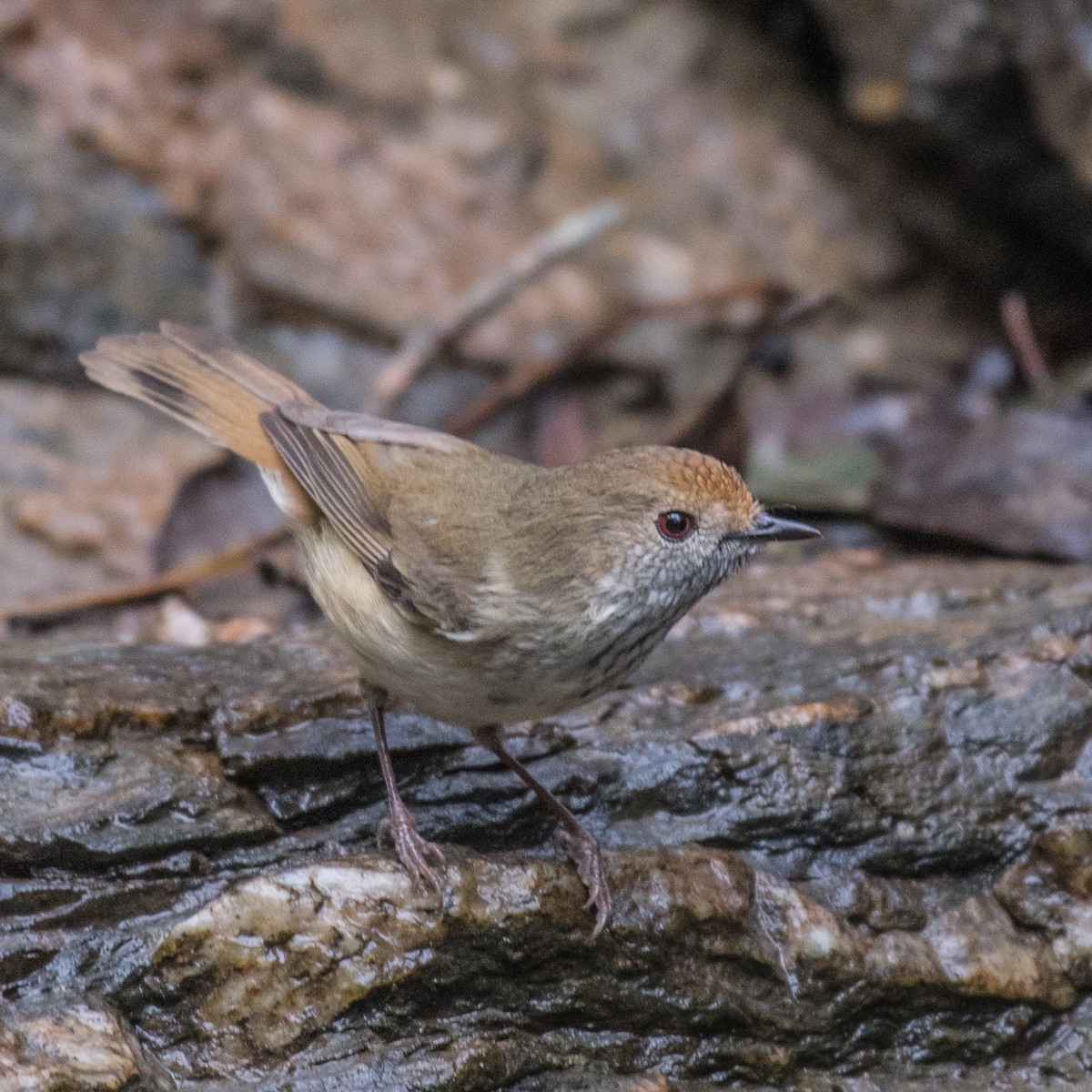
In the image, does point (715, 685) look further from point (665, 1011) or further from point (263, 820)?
point (263, 820)

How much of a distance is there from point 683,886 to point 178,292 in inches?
164

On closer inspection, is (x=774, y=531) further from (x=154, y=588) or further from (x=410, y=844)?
(x=154, y=588)

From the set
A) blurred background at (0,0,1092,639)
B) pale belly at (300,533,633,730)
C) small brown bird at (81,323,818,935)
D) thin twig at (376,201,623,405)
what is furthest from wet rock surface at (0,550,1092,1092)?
thin twig at (376,201,623,405)

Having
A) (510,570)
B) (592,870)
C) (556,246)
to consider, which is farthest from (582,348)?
(592,870)

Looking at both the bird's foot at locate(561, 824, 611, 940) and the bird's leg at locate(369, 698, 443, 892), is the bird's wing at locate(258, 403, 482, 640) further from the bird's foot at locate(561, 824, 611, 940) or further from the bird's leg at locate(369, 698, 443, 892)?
the bird's foot at locate(561, 824, 611, 940)

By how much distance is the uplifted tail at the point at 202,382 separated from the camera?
4051 mm

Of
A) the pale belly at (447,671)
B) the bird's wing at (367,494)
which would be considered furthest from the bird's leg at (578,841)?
the bird's wing at (367,494)

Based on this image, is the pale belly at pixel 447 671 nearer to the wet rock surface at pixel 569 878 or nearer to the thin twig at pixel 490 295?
the wet rock surface at pixel 569 878

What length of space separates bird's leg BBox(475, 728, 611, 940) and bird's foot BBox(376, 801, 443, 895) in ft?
1.02


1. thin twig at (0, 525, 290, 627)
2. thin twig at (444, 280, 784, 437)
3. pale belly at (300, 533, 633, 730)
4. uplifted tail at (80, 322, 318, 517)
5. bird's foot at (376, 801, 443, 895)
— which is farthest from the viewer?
thin twig at (444, 280, 784, 437)

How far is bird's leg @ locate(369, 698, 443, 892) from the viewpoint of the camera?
3.08 metres

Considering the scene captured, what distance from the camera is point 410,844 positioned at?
3.17m

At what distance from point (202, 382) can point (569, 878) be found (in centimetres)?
190

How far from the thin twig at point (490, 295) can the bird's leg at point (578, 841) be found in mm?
2652
